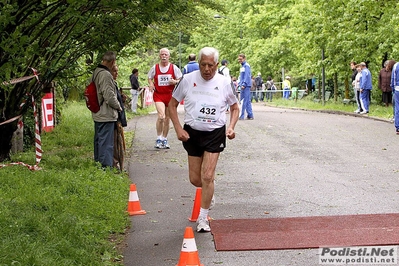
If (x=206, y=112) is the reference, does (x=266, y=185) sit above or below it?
below

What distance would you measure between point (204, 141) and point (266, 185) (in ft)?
10.5

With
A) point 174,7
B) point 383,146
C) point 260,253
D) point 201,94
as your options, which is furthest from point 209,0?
point 260,253

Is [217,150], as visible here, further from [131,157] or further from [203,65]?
[131,157]

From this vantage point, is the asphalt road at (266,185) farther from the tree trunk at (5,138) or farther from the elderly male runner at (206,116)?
the tree trunk at (5,138)

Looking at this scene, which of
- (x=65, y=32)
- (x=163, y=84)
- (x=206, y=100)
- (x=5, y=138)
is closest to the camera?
(x=206, y=100)

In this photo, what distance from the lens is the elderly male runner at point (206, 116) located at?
332 inches

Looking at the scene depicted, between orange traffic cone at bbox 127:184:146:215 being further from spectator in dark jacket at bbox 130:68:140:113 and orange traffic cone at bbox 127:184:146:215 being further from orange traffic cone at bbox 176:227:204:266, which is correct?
spectator in dark jacket at bbox 130:68:140:113

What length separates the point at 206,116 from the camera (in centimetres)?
848

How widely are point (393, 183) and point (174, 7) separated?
391cm

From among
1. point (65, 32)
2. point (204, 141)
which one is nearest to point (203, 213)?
point (204, 141)

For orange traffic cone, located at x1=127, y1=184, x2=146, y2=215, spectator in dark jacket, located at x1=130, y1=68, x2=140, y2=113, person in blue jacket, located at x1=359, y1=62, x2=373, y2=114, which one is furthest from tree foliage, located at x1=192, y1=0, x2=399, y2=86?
orange traffic cone, located at x1=127, y1=184, x2=146, y2=215

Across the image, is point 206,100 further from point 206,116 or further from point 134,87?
point 134,87

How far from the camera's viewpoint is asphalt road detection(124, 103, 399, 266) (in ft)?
24.6

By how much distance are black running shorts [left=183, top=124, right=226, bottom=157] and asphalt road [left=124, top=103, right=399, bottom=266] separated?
33.3 inches
